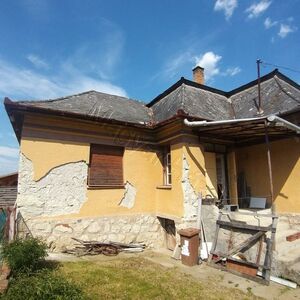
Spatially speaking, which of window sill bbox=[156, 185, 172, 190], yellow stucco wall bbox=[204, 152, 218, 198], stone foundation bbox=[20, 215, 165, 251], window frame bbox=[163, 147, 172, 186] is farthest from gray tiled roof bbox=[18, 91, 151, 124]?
stone foundation bbox=[20, 215, 165, 251]

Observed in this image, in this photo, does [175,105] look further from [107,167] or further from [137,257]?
[137,257]

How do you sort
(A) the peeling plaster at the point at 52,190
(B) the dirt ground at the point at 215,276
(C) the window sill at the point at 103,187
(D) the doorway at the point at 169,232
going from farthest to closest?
1. (D) the doorway at the point at 169,232
2. (C) the window sill at the point at 103,187
3. (A) the peeling plaster at the point at 52,190
4. (B) the dirt ground at the point at 215,276

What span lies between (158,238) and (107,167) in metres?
3.38

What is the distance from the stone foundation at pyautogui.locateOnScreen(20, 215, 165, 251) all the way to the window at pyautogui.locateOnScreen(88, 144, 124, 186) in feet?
4.15

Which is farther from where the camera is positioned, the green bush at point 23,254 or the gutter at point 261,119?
the gutter at point 261,119

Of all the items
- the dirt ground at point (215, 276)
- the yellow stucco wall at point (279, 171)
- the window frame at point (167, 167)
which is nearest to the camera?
the dirt ground at point (215, 276)

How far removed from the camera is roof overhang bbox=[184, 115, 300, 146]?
23.6 feet

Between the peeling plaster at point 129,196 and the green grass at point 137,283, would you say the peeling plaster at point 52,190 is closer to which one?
the peeling plaster at point 129,196

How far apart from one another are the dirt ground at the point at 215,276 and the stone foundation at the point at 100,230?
57cm

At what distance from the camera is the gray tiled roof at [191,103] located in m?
9.62

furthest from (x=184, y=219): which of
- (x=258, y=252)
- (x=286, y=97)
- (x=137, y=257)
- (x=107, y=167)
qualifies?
(x=286, y=97)

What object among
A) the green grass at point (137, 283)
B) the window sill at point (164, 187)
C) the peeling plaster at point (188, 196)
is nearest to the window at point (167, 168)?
the window sill at point (164, 187)

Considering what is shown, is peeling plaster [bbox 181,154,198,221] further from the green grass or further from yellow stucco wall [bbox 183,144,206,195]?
the green grass

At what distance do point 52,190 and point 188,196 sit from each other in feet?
14.5
